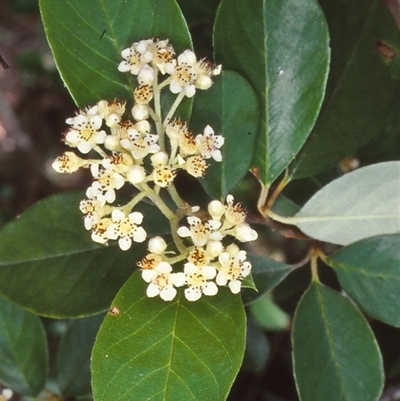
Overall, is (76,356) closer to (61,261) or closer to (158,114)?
(61,261)

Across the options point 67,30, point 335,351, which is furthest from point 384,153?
point 67,30

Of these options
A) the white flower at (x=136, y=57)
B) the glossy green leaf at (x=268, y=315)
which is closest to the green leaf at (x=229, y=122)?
the white flower at (x=136, y=57)

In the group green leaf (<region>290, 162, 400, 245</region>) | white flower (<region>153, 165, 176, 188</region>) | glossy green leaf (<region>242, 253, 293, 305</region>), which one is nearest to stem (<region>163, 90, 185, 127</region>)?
white flower (<region>153, 165, 176, 188</region>)

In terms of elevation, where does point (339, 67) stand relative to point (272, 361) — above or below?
above

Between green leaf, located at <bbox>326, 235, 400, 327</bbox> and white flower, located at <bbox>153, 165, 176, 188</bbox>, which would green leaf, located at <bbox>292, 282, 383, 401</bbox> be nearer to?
green leaf, located at <bbox>326, 235, 400, 327</bbox>

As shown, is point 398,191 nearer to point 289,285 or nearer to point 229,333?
point 229,333

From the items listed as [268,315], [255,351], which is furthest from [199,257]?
[268,315]
